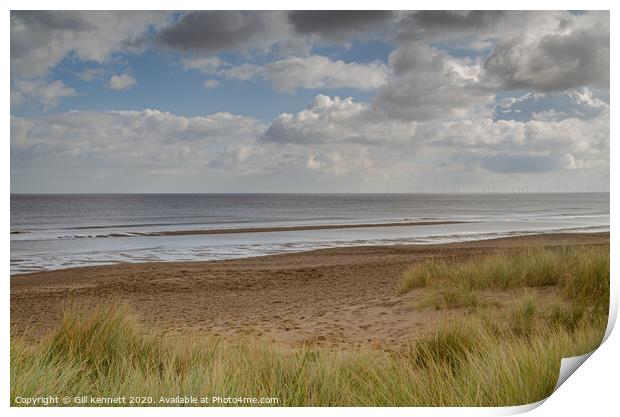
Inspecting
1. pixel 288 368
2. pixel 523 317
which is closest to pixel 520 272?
pixel 523 317

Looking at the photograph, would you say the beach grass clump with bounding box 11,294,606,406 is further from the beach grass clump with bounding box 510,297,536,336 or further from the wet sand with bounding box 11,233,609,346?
the wet sand with bounding box 11,233,609,346

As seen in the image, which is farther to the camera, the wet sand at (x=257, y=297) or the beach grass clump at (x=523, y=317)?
the wet sand at (x=257, y=297)

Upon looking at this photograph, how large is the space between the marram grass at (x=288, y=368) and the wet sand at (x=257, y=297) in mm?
1113

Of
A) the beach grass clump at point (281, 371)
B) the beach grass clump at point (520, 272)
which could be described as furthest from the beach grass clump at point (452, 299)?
the beach grass clump at point (281, 371)

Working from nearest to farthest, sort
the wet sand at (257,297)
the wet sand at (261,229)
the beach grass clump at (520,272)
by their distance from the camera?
the beach grass clump at (520,272) → the wet sand at (257,297) → the wet sand at (261,229)

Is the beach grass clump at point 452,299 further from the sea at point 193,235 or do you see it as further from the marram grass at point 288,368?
the sea at point 193,235

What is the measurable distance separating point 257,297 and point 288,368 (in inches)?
176

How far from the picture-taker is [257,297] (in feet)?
24.9

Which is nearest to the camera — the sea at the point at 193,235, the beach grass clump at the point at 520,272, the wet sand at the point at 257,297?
the beach grass clump at the point at 520,272

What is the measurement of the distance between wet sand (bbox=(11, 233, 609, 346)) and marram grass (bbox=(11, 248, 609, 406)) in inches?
43.8

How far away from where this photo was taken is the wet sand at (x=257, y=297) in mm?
5273

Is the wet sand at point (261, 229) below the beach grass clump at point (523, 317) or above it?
below

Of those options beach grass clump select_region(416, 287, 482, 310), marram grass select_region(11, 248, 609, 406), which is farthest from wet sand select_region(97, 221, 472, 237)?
marram grass select_region(11, 248, 609, 406)

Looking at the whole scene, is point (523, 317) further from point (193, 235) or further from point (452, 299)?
point (193, 235)
